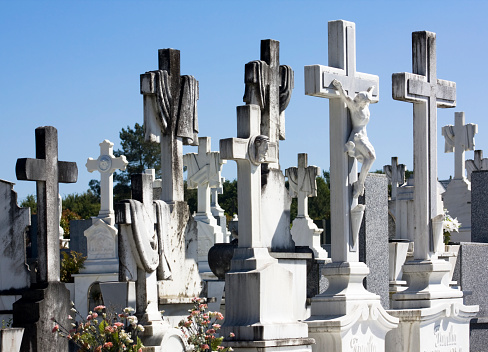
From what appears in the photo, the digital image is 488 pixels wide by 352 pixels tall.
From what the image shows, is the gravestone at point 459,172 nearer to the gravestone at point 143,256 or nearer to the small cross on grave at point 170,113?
the small cross on grave at point 170,113

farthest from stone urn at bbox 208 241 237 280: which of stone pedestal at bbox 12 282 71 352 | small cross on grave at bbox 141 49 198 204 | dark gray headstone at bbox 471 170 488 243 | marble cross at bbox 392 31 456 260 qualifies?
dark gray headstone at bbox 471 170 488 243

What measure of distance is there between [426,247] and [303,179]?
33.5 ft

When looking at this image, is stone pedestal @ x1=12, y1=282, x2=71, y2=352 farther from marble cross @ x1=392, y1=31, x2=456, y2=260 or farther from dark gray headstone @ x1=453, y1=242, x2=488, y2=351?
dark gray headstone @ x1=453, y1=242, x2=488, y2=351

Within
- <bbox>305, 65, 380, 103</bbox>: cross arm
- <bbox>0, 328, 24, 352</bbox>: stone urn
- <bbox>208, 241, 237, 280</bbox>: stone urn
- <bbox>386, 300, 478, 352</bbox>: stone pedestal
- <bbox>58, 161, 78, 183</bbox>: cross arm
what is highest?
<bbox>305, 65, 380, 103</bbox>: cross arm

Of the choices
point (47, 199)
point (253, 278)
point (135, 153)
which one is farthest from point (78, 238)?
point (135, 153)

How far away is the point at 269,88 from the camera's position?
1117cm

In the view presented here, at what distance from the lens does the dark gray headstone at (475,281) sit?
1306 centimetres

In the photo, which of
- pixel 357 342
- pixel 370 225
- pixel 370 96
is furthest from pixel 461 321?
pixel 370 96

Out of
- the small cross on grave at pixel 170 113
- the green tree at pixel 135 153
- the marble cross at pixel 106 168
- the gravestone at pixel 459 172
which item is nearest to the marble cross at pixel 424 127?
the small cross on grave at pixel 170 113

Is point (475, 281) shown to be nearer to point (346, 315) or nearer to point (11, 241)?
point (346, 315)

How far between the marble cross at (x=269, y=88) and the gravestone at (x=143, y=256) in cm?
229

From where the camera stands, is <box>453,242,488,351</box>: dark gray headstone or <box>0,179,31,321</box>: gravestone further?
<box>453,242,488,351</box>: dark gray headstone

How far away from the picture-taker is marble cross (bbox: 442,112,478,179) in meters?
21.3

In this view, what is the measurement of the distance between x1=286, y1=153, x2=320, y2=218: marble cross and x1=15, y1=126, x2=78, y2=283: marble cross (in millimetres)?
12706
